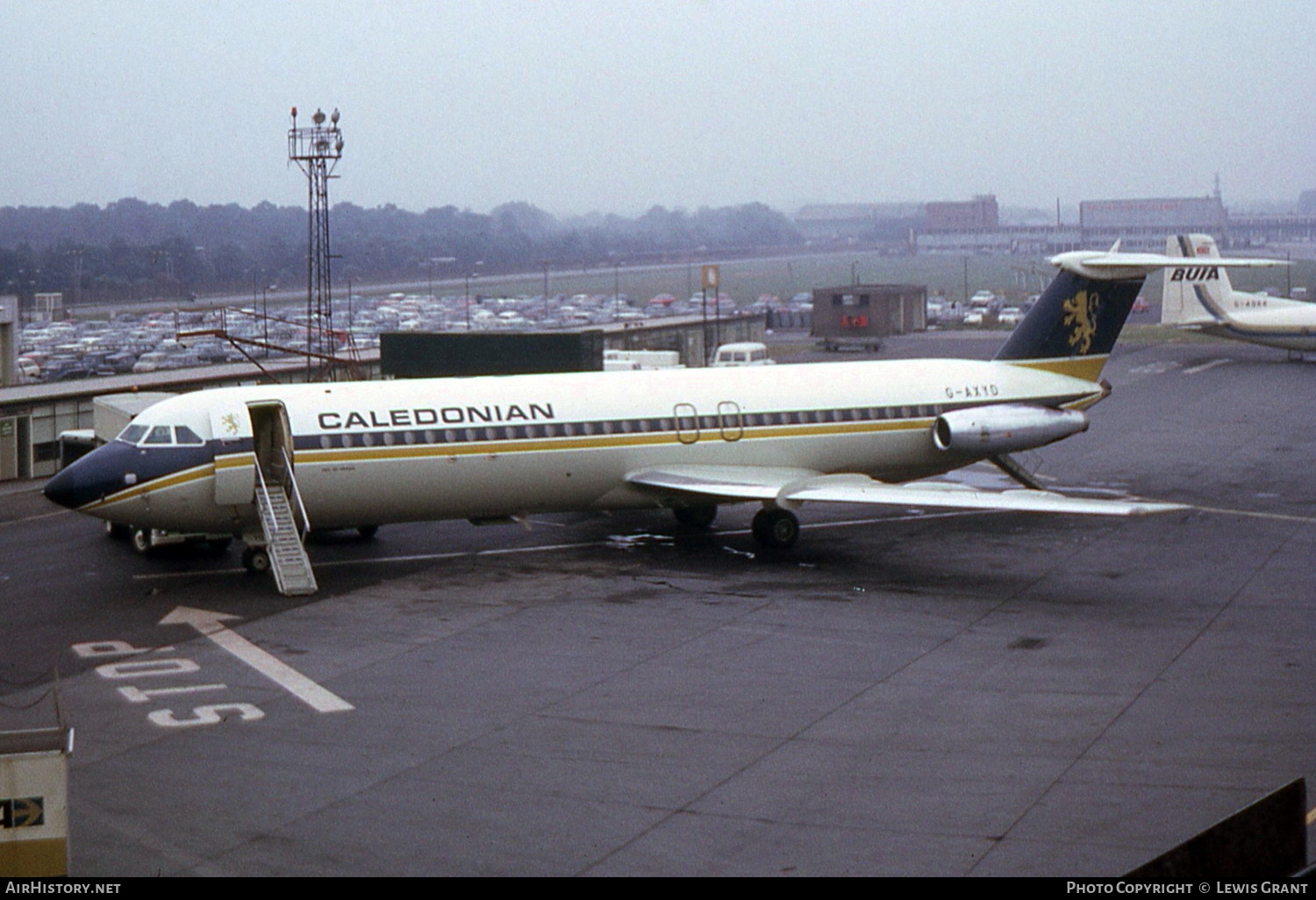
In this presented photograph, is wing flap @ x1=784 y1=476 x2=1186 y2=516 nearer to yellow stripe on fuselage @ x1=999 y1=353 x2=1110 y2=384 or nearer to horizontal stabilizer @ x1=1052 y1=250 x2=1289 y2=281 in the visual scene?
yellow stripe on fuselage @ x1=999 y1=353 x2=1110 y2=384

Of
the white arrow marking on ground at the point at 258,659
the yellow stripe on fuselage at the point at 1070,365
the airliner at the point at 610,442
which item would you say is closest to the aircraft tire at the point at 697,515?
the airliner at the point at 610,442

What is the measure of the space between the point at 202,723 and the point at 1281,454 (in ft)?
116

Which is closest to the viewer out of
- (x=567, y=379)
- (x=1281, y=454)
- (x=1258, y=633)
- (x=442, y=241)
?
(x=1258, y=633)

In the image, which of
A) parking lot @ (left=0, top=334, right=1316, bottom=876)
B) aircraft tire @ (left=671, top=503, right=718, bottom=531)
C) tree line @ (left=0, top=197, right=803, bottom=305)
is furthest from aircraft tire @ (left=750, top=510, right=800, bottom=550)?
tree line @ (left=0, top=197, right=803, bottom=305)

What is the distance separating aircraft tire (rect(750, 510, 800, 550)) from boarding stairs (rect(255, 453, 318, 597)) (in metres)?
9.21

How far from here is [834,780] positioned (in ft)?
53.3

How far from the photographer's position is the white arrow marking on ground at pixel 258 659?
65.0 feet

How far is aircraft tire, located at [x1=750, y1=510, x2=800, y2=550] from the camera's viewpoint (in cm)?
2973

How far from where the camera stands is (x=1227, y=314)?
231ft

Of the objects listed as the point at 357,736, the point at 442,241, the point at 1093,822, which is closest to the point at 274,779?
the point at 357,736

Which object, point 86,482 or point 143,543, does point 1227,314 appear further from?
point 86,482

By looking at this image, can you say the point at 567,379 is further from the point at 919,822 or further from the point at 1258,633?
the point at 919,822

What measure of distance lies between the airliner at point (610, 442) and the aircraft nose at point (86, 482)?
0.12ft

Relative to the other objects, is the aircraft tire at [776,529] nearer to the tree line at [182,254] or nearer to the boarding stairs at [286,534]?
the boarding stairs at [286,534]
